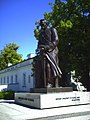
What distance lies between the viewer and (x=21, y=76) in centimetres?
4162

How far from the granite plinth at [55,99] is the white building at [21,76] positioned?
2294 centimetres

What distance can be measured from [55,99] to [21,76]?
29967 mm

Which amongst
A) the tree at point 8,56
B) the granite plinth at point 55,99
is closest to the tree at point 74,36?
the granite plinth at point 55,99

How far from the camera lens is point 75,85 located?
110ft

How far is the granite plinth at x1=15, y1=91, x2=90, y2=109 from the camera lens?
38.1ft

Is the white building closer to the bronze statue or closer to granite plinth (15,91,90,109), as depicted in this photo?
the bronze statue

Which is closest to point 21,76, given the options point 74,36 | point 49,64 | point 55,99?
point 74,36

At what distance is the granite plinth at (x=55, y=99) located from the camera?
11.6 metres

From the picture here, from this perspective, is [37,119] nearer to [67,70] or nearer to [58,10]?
[67,70]

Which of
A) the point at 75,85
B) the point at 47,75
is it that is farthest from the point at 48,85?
the point at 75,85

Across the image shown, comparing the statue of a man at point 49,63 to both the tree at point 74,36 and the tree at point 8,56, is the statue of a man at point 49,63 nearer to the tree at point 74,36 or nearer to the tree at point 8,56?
the tree at point 74,36

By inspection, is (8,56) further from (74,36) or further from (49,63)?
(49,63)

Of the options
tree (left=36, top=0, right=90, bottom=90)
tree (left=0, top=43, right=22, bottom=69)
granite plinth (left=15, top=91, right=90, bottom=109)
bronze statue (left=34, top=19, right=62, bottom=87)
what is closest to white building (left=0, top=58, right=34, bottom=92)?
tree (left=36, top=0, right=90, bottom=90)

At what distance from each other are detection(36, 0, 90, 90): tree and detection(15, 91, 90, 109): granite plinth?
11.4 meters
